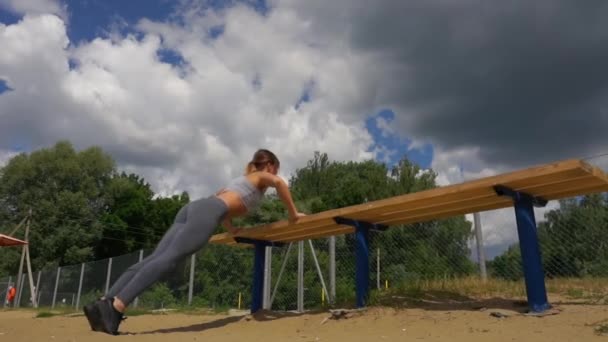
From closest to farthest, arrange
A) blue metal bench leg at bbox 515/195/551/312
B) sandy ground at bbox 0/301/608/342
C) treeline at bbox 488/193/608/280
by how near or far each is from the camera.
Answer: sandy ground at bbox 0/301/608/342 < blue metal bench leg at bbox 515/195/551/312 < treeline at bbox 488/193/608/280

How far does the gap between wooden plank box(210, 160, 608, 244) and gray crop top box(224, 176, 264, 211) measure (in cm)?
78

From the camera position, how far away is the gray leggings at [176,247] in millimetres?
3939

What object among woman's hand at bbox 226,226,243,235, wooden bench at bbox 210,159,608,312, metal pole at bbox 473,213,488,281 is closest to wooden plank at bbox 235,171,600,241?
wooden bench at bbox 210,159,608,312

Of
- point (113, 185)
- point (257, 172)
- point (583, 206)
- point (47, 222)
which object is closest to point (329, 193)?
point (113, 185)

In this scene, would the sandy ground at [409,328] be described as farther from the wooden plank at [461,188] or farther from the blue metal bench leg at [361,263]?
the wooden plank at [461,188]

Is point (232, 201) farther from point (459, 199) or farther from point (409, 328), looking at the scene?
point (459, 199)

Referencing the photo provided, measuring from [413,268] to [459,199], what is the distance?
4912 millimetres

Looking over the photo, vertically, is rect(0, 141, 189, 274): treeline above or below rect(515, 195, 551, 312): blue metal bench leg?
above

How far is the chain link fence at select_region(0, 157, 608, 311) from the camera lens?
6.42 meters

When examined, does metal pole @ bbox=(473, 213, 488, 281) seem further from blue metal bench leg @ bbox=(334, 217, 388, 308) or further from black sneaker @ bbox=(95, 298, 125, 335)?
black sneaker @ bbox=(95, 298, 125, 335)

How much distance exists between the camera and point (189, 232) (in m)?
4.17

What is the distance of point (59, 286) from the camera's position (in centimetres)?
2075

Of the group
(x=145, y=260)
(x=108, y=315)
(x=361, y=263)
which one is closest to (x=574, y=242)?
(x=361, y=263)

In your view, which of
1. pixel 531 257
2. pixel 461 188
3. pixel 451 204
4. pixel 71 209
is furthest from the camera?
pixel 71 209
